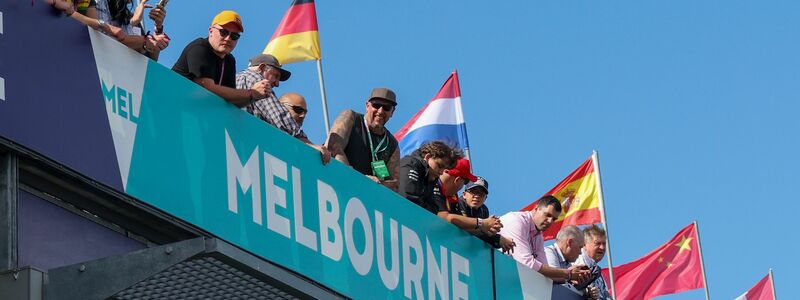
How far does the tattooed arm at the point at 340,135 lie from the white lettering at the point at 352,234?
19.5 inches

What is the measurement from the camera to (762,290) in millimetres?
24500

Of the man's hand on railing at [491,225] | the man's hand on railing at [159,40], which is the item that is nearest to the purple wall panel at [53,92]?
the man's hand on railing at [159,40]

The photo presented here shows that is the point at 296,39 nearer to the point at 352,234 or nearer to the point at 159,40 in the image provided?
the point at 352,234

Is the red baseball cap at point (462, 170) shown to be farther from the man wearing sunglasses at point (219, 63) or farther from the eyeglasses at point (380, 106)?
the man wearing sunglasses at point (219, 63)

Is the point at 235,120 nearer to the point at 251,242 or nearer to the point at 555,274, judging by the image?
the point at 251,242

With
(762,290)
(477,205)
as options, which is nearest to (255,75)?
(477,205)

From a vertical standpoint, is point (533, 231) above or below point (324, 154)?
above

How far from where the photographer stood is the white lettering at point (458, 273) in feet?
39.4

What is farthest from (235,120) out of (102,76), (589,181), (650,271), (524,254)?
(650,271)

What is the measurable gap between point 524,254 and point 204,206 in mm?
5129

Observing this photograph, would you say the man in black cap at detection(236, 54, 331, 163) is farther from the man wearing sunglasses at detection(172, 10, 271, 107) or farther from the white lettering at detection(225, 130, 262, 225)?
the white lettering at detection(225, 130, 262, 225)

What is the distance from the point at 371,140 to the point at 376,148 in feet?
0.25

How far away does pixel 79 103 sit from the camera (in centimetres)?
792

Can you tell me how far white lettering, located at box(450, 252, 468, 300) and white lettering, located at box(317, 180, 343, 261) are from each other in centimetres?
188
